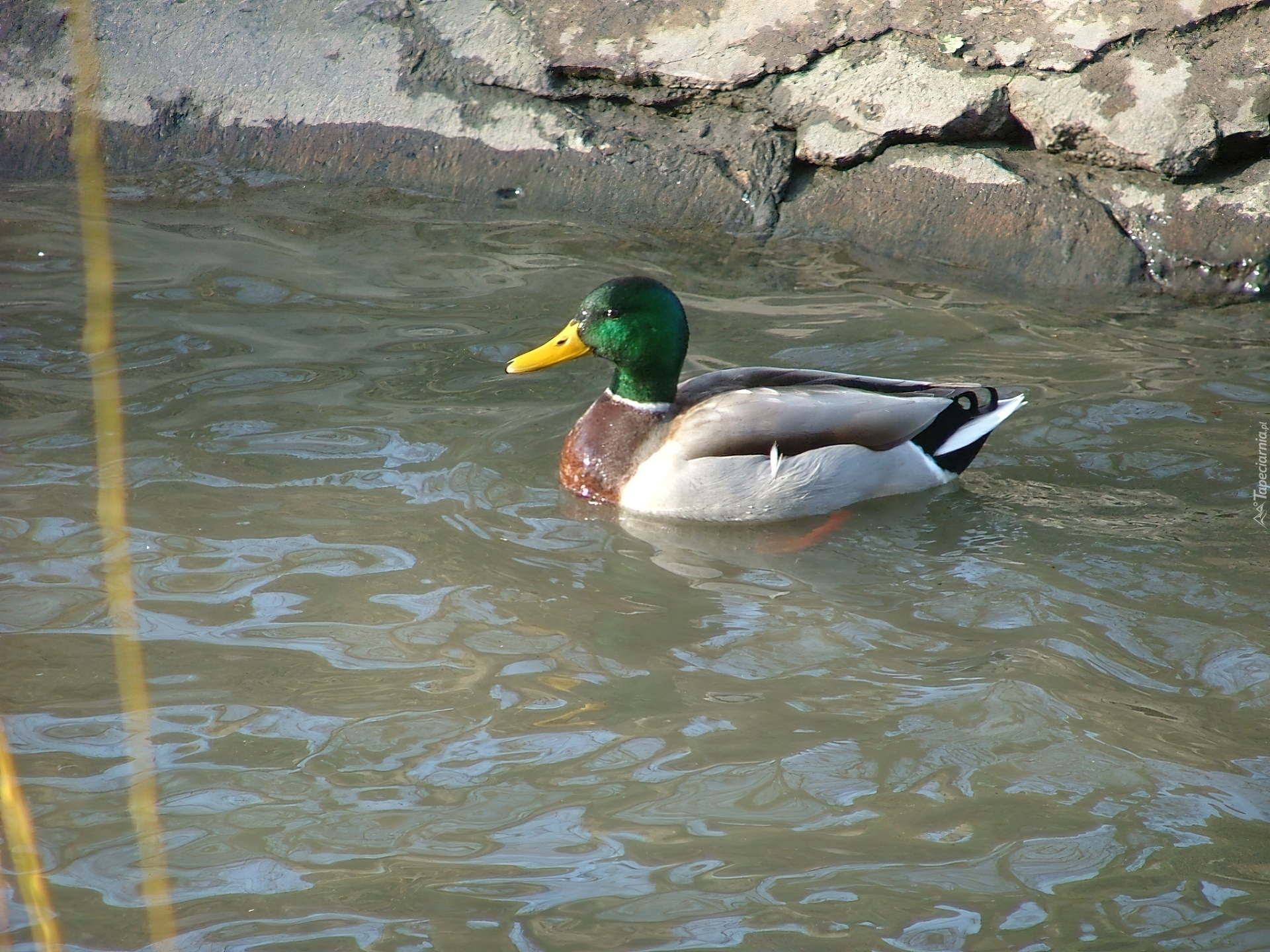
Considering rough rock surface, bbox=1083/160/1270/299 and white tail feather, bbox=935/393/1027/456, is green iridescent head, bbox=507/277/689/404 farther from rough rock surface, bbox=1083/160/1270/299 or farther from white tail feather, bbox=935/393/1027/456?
rough rock surface, bbox=1083/160/1270/299

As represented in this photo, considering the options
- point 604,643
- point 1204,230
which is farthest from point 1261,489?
point 604,643

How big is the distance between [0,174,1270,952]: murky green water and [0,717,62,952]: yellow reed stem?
35mm

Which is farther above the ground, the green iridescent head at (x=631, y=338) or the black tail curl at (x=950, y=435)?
the green iridescent head at (x=631, y=338)

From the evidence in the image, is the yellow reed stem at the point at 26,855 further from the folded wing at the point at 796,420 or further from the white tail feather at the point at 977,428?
the white tail feather at the point at 977,428

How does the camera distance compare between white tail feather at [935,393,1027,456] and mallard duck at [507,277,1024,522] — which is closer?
mallard duck at [507,277,1024,522]

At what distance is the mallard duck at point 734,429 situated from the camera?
4.44m

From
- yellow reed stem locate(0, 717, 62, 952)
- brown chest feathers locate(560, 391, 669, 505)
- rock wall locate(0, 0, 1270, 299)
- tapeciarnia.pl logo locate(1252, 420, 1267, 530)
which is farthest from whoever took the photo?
rock wall locate(0, 0, 1270, 299)

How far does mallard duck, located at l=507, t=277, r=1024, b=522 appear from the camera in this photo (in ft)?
14.6

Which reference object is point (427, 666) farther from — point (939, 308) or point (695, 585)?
point (939, 308)

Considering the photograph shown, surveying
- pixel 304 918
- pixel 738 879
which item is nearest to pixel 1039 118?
pixel 738 879

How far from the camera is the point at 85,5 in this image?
22.9ft

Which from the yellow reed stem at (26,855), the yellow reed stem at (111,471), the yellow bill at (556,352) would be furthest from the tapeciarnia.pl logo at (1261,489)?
the yellow reed stem at (26,855)

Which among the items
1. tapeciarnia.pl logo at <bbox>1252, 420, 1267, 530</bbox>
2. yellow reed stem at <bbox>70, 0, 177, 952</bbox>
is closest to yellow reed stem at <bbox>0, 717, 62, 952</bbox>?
yellow reed stem at <bbox>70, 0, 177, 952</bbox>

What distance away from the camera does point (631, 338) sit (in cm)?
464
